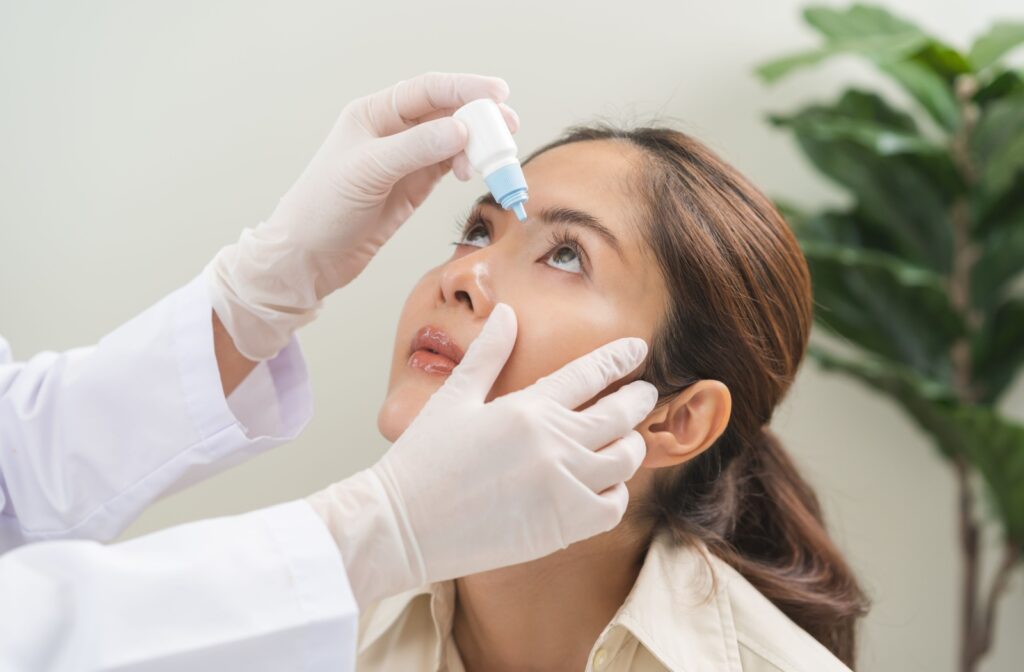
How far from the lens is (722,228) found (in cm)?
116

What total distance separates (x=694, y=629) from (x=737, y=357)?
13.6 inches

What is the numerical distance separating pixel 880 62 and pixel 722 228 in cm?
76

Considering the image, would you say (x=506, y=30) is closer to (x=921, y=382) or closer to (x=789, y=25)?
(x=789, y=25)

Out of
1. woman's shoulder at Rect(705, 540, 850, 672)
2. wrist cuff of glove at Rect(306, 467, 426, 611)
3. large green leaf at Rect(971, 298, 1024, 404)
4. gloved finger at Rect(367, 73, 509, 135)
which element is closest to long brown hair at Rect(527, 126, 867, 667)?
woman's shoulder at Rect(705, 540, 850, 672)

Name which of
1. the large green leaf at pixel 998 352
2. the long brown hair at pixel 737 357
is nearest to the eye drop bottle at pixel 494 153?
the long brown hair at pixel 737 357

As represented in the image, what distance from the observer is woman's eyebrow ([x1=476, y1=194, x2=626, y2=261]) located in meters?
1.13

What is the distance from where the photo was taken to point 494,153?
101 cm

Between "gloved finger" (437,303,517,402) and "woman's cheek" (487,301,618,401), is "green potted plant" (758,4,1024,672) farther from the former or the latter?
"gloved finger" (437,303,517,402)

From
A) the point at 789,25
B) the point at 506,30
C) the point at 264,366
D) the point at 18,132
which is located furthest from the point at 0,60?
the point at 789,25

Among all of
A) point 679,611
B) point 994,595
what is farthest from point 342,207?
point 994,595

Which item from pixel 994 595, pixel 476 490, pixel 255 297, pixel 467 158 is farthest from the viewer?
pixel 994 595

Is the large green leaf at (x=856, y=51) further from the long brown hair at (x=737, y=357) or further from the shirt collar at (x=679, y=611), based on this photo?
the shirt collar at (x=679, y=611)

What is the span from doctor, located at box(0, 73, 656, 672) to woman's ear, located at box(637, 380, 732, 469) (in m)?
0.13

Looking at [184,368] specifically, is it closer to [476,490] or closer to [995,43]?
[476,490]
